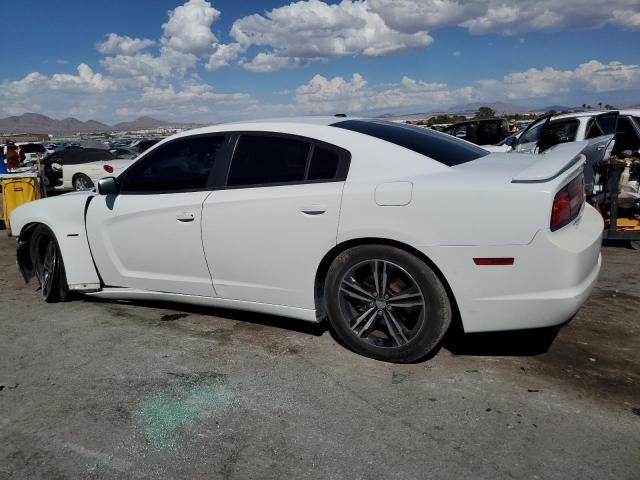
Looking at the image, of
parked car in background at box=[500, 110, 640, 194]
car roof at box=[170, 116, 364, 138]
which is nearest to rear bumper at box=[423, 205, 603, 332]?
car roof at box=[170, 116, 364, 138]

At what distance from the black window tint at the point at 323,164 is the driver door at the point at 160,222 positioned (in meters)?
0.81

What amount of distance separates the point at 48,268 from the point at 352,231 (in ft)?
10.7

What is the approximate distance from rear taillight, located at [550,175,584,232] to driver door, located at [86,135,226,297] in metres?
2.31

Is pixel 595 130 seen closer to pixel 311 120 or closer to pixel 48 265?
pixel 311 120

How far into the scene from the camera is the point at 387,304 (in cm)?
339

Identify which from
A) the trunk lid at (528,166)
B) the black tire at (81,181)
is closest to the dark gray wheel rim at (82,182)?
the black tire at (81,181)

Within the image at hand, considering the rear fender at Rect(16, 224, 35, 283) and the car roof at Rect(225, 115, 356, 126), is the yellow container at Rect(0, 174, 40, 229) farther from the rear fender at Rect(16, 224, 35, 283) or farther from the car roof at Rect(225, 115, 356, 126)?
the car roof at Rect(225, 115, 356, 126)

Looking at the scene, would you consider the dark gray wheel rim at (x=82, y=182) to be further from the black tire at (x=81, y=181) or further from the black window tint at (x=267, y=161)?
the black window tint at (x=267, y=161)

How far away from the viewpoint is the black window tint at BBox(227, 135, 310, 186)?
144 inches

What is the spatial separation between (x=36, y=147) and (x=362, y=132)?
29204 millimetres

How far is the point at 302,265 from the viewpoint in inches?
141

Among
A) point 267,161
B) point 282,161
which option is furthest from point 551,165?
point 267,161

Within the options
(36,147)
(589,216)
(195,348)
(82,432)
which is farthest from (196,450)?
(36,147)

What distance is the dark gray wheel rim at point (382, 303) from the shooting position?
10.9ft
